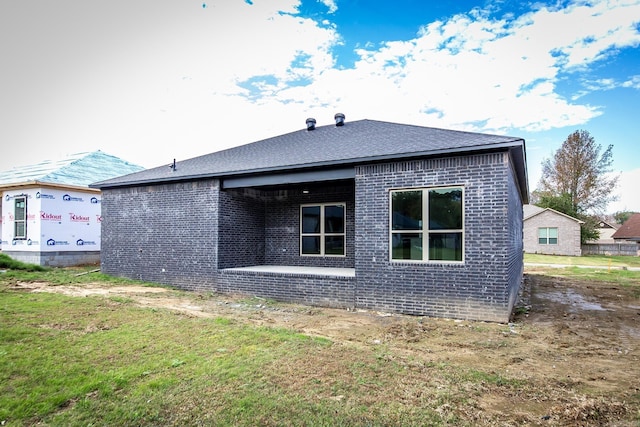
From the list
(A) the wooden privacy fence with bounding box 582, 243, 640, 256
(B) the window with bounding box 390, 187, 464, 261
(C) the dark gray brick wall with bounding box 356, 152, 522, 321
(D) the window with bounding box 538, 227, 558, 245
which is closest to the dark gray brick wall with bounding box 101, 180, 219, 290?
(C) the dark gray brick wall with bounding box 356, 152, 522, 321

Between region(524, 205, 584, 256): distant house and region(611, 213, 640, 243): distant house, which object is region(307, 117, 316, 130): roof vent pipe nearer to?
region(524, 205, 584, 256): distant house

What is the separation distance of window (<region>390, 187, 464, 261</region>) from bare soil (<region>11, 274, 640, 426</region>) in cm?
132

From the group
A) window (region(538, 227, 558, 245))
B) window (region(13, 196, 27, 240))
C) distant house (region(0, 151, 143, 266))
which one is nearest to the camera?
distant house (region(0, 151, 143, 266))

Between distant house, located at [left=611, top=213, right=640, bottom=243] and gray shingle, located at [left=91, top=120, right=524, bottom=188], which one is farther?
distant house, located at [left=611, top=213, right=640, bottom=243]

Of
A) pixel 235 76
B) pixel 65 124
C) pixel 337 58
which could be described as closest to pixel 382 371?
pixel 337 58

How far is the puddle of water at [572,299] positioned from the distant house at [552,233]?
81.0 feet

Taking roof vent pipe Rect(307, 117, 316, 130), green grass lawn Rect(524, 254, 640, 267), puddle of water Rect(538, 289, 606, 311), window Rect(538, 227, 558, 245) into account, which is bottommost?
green grass lawn Rect(524, 254, 640, 267)

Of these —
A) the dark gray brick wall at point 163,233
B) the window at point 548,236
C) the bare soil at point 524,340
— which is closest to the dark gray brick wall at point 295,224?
the dark gray brick wall at point 163,233

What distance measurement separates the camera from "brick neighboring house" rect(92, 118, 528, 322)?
22.9 ft

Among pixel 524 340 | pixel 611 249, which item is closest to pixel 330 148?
pixel 524 340

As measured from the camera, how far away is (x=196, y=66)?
15422 mm

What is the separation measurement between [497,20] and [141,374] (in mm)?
13376

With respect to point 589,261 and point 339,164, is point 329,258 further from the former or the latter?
point 589,261

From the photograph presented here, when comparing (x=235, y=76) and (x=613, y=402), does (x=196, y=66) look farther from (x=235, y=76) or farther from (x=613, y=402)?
(x=613, y=402)
